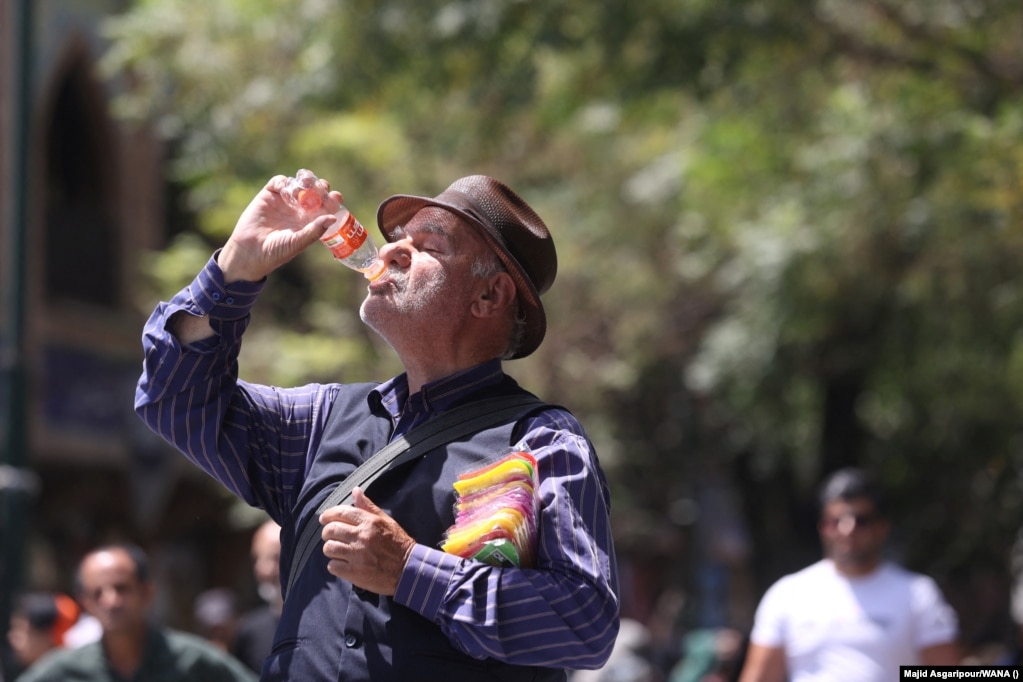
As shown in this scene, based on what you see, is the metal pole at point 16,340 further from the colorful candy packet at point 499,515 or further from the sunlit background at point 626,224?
the colorful candy packet at point 499,515

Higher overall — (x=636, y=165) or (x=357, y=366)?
(x=636, y=165)

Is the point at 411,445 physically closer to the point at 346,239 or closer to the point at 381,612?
the point at 381,612

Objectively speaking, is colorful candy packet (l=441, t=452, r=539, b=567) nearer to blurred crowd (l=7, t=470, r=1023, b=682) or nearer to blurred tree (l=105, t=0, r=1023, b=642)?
blurred crowd (l=7, t=470, r=1023, b=682)

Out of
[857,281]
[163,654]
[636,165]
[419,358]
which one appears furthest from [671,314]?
[419,358]

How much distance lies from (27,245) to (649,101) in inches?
152

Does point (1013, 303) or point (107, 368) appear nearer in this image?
point (1013, 303)

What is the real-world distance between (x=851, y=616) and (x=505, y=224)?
3310 millimetres

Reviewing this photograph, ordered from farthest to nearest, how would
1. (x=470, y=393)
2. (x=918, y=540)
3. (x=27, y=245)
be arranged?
(x=918, y=540) → (x=27, y=245) → (x=470, y=393)

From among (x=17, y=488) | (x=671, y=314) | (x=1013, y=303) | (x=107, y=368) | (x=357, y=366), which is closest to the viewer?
(x=17, y=488)

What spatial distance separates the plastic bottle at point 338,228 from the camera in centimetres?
323

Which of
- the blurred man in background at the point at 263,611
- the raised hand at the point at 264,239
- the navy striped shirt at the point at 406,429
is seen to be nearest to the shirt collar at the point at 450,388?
the navy striped shirt at the point at 406,429

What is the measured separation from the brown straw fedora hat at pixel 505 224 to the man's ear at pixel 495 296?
0.02 m

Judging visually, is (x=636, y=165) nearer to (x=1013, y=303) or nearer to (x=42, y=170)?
(x=1013, y=303)

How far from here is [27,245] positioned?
29.3 ft
